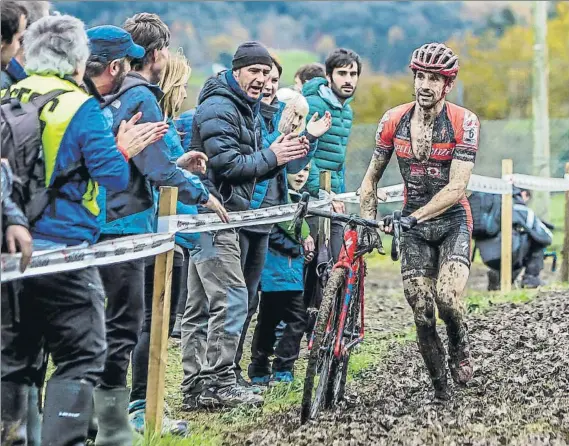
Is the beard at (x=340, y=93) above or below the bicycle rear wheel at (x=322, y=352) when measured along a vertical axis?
above

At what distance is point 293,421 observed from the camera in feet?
25.0

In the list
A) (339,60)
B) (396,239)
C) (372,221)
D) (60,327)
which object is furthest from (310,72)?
(60,327)

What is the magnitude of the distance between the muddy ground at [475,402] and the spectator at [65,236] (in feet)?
5.01

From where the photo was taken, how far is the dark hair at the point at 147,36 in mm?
7652

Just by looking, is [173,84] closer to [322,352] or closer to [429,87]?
[429,87]

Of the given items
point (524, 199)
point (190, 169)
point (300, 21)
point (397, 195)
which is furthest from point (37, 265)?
point (300, 21)

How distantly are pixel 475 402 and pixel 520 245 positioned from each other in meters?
8.73

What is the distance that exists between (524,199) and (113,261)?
38.1 feet

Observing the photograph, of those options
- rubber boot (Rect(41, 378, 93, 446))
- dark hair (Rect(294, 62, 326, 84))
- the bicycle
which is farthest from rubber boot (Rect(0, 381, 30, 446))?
dark hair (Rect(294, 62, 326, 84))

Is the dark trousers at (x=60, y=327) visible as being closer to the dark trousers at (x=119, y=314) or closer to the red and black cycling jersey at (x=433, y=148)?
the dark trousers at (x=119, y=314)

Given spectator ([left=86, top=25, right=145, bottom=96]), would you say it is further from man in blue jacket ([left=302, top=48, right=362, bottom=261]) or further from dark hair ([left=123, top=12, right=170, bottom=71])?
man in blue jacket ([left=302, top=48, right=362, bottom=261])

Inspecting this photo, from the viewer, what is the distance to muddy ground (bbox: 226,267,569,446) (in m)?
6.98

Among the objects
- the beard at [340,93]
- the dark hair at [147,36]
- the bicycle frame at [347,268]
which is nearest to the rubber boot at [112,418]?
the bicycle frame at [347,268]

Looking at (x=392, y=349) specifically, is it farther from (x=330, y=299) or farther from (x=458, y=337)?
(x=330, y=299)
